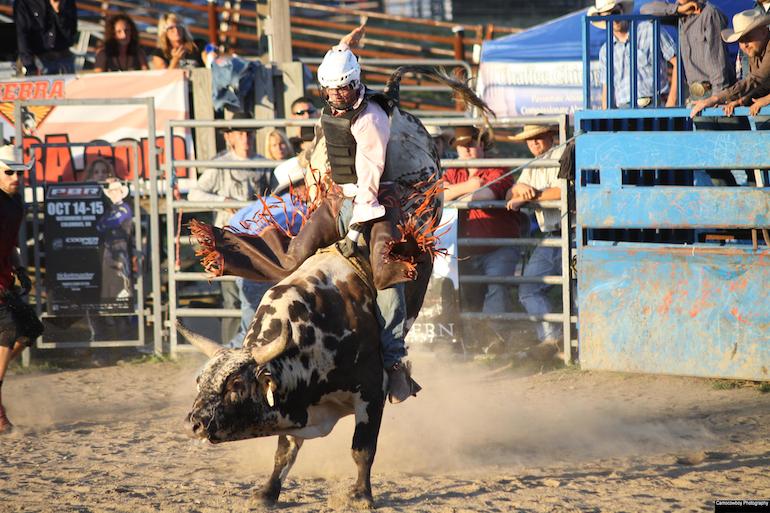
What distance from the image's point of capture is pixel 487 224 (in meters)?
9.98

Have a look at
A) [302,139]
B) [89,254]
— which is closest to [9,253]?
[89,254]

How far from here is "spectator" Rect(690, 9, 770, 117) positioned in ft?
26.3

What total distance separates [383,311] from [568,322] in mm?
3642

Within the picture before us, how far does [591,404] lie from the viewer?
8266mm

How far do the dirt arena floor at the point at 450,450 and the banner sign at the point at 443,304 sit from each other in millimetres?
285

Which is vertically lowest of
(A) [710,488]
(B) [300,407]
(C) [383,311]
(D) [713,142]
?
(A) [710,488]

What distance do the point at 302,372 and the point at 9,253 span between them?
→ 380cm

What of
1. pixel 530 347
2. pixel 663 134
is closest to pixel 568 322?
pixel 530 347

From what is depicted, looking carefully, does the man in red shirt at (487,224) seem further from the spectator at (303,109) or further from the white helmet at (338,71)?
the white helmet at (338,71)

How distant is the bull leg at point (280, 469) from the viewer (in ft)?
19.4

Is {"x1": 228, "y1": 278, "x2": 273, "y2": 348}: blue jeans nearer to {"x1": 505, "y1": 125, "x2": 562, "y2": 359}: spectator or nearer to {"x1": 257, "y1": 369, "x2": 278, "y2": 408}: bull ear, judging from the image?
{"x1": 505, "y1": 125, "x2": 562, "y2": 359}: spectator

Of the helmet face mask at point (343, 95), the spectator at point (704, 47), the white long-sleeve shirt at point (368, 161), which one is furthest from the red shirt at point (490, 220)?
the helmet face mask at point (343, 95)

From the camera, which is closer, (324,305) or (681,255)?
(324,305)

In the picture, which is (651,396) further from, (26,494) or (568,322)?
(26,494)
